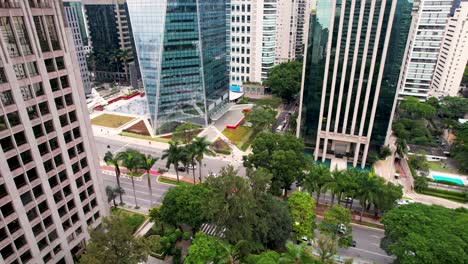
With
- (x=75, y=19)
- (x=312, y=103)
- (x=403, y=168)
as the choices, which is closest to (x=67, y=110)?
(x=312, y=103)

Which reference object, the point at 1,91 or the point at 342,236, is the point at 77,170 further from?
the point at 342,236

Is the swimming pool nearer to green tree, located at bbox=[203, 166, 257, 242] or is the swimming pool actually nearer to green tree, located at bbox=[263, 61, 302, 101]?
green tree, located at bbox=[203, 166, 257, 242]

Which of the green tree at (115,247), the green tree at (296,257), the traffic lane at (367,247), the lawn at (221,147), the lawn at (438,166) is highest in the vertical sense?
the green tree at (115,247)

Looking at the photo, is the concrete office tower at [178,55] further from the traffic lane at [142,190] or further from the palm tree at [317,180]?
→ the palm tree at [317,180]

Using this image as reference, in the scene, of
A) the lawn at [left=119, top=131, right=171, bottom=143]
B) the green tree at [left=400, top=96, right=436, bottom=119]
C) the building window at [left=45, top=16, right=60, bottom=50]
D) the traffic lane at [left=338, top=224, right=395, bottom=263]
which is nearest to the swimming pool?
the traffic lane at [left=338, top=224, right=395, bottom=263]

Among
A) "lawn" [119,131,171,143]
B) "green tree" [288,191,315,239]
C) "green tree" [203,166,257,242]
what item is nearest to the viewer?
"green tree" [203,166,257,242]

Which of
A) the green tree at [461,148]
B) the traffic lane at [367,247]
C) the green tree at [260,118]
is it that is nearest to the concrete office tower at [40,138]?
the traffic lane at [367,247]

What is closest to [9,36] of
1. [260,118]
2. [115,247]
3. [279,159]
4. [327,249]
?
[115,247]
